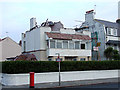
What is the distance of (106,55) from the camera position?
30.9 metres

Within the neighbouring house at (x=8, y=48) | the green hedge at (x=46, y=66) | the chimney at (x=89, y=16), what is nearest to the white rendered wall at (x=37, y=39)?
the green hedge at (x=46, y=66)

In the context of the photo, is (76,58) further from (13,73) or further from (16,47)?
(16,47)

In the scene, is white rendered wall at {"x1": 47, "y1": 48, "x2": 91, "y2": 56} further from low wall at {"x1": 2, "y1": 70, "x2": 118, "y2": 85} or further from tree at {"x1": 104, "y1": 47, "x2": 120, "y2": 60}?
low wall at {"x1": 2, "y1": 70, "x2": 118, "y2": 85}

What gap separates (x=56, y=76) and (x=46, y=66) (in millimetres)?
1403

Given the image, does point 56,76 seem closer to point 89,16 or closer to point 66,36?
point 66,36

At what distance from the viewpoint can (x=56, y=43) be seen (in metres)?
26.4

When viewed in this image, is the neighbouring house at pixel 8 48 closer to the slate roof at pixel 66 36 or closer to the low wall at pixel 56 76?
the slate roof at pixel 66 36

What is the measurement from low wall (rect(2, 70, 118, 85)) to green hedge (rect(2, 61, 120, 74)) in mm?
484

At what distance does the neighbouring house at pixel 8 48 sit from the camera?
4103cm

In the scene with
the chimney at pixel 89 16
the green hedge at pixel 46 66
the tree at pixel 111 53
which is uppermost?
the chimney at pixel 89 16

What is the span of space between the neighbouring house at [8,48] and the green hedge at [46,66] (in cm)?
2435

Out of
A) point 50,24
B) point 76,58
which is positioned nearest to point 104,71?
point 76,58

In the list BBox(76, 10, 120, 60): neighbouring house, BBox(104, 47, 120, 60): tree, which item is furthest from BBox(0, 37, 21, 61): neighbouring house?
BBox(104, 47, 120, 60): tree

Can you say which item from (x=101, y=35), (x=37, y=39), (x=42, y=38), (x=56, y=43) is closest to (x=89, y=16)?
(x=101, y=35)
